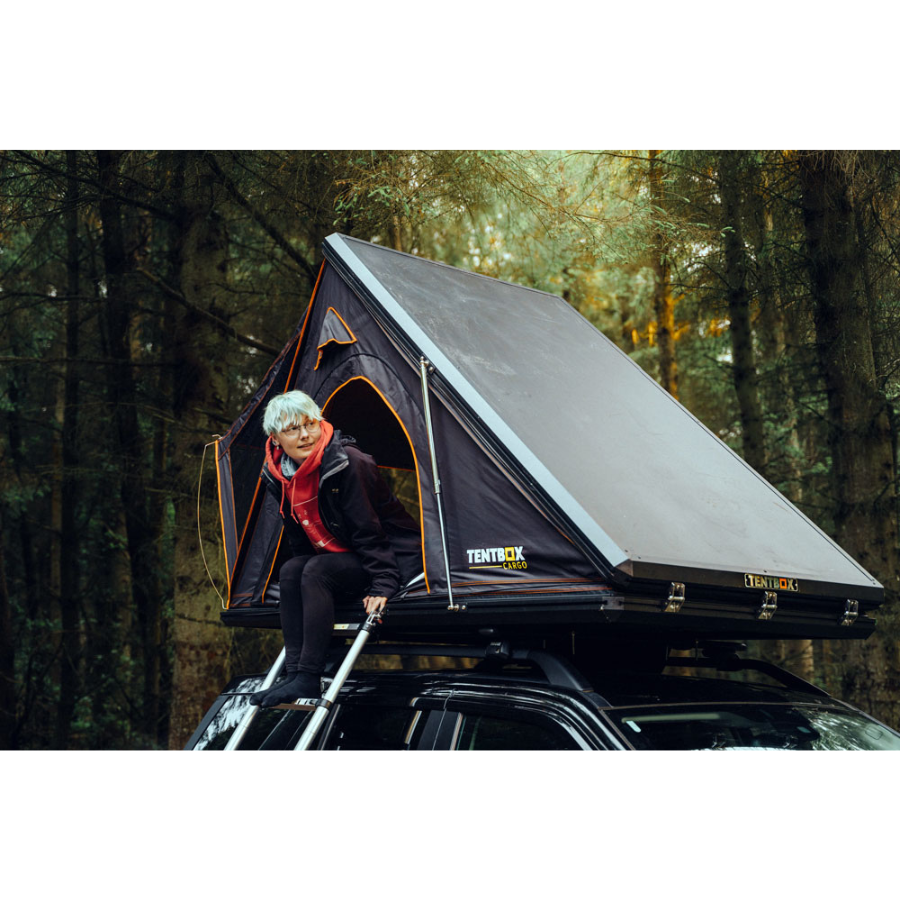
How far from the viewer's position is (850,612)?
Answer: 4160 mm

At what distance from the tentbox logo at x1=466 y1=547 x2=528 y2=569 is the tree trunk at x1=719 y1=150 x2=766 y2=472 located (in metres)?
5.12

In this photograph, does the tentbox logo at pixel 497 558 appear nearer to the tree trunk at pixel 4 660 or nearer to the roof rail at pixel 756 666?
the roof rail at pixel 756 666

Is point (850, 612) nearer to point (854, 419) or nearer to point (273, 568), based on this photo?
point (273, 568)

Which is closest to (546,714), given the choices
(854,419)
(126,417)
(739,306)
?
(854,419)

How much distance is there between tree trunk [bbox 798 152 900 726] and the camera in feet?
24.5

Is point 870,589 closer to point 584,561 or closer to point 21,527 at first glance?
point 584,561

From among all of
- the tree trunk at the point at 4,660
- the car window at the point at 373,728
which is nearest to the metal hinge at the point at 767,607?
the car window at the point at 373,728

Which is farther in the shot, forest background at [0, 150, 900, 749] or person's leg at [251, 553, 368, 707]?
forest background at [0, 150, 900, 749]

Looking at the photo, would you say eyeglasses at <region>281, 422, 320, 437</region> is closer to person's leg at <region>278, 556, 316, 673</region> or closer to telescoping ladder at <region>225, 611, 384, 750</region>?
person's leg at <region>278, 556, 316, 673</region>

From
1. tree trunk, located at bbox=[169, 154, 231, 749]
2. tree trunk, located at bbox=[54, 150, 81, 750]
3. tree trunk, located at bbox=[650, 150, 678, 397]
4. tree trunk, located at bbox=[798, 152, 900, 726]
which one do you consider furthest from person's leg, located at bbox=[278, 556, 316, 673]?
tree trunk, located at bbox=[54, 150, 81, 750]

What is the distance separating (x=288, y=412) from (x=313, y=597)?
2.87ft

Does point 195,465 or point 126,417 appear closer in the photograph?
point 195,465

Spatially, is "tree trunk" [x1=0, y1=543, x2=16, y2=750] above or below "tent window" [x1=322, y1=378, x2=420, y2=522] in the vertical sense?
below
